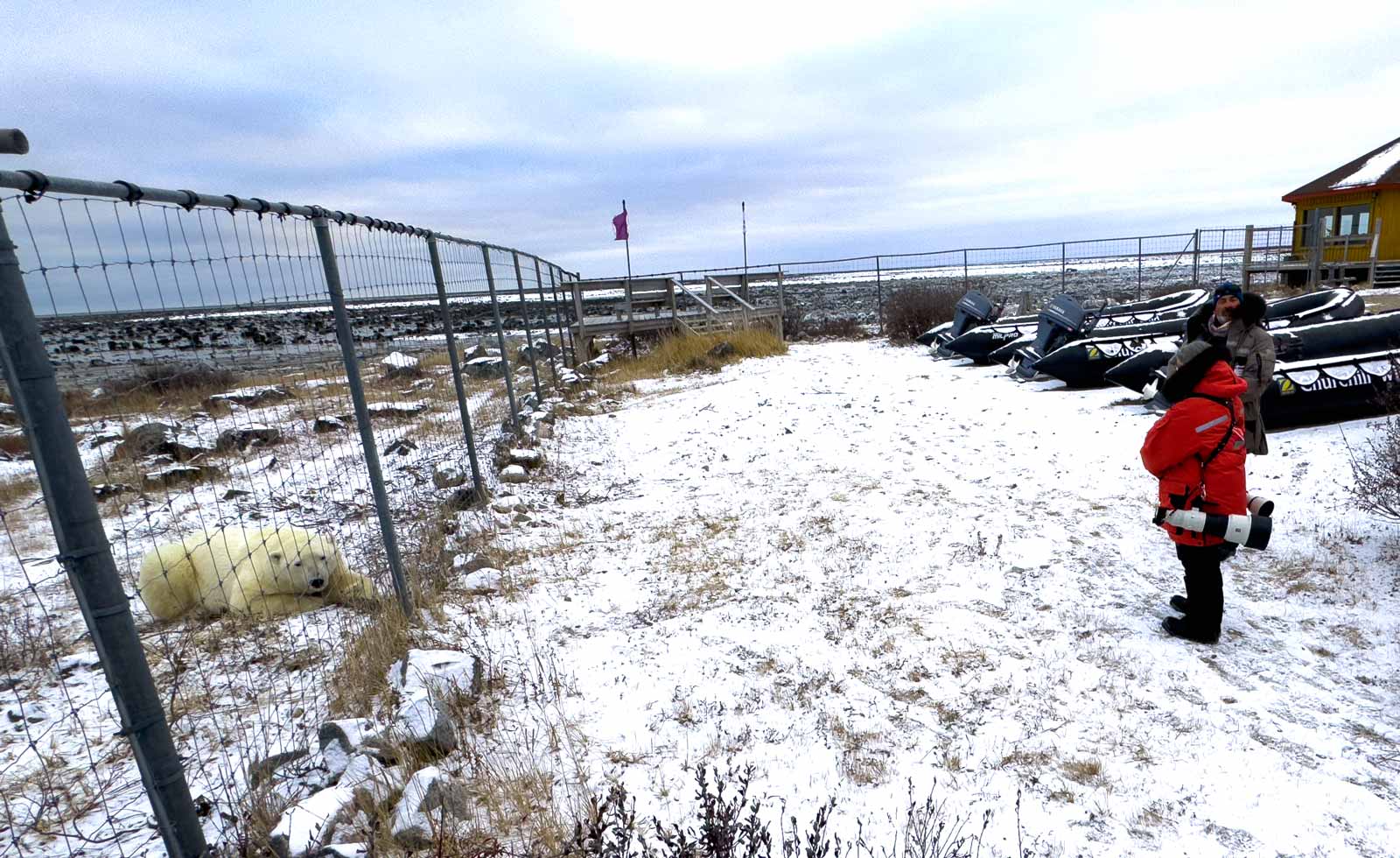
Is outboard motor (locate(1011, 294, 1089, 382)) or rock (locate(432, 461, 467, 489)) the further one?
outboard motor (locate(1011, 294, 1089, 382))

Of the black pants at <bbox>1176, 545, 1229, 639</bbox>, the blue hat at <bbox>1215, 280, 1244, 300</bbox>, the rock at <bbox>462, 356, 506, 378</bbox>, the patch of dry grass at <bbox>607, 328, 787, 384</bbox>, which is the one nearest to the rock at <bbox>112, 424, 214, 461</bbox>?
the rock at <bbox>462, 356, 506, 378</bbox>

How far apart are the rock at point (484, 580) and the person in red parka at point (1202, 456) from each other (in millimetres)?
3939

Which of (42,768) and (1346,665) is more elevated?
(42,768)

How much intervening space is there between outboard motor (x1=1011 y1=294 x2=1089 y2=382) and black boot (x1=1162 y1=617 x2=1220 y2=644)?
7.69 m

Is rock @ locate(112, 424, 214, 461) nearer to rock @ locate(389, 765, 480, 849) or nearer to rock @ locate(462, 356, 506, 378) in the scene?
rock @ locate(389, 765, 480, 849)

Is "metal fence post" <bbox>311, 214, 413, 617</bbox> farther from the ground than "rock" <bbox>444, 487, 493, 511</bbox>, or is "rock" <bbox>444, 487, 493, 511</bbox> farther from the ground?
"metal fence post" <bbox>311, 214, 413, 617</bbox>

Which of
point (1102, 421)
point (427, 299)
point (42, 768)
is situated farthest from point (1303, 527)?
point (42, 768)

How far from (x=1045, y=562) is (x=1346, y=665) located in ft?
5.13

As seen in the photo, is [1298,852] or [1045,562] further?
[1045,562]

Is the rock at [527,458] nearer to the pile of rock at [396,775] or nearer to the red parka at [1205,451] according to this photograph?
the pile of rock at [396,775]

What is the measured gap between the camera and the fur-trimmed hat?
3.46 metres

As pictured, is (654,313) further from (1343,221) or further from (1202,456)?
(1343,221)

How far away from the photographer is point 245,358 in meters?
3.29

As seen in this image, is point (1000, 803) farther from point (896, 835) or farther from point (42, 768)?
point (42, 768)
